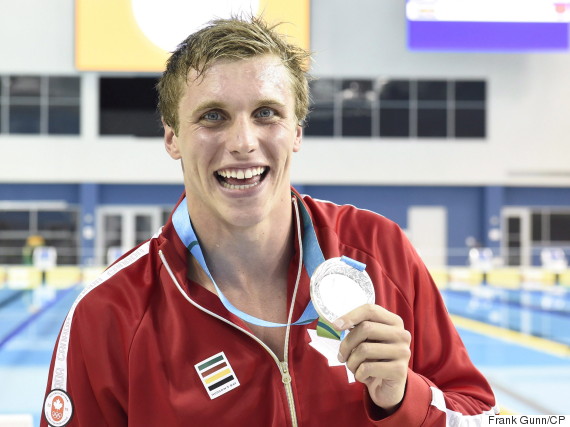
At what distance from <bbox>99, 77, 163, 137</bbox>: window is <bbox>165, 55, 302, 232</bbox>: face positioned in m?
18.8

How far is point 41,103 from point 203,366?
65.8 ft

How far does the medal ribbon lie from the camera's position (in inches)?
63.6

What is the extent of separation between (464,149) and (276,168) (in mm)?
19442

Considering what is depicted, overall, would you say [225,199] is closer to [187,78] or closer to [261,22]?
[187,78]

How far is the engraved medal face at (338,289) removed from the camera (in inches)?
53.4

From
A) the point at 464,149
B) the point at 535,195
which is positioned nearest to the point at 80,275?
the point at 464,149

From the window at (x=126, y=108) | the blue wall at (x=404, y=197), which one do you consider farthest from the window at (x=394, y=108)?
the window at (x=126, y=108)

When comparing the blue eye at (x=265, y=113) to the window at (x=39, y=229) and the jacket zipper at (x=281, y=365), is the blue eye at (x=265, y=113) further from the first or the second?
the window at (x=39, y=229)

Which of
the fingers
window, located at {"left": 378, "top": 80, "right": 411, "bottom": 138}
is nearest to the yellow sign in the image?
window, located at {"left": 378, "top": 80, "right": 411, "bottom": 138}

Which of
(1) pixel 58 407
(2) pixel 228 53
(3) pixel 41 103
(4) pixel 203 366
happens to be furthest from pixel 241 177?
(3) pixel 41 103

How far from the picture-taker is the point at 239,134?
1531 millimetres

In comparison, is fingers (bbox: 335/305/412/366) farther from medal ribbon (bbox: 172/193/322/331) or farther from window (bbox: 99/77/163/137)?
window (bbox: 99/77/163/137)

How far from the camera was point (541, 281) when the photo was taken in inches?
637

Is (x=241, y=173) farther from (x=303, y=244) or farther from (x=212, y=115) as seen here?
(x=303, y=244)
